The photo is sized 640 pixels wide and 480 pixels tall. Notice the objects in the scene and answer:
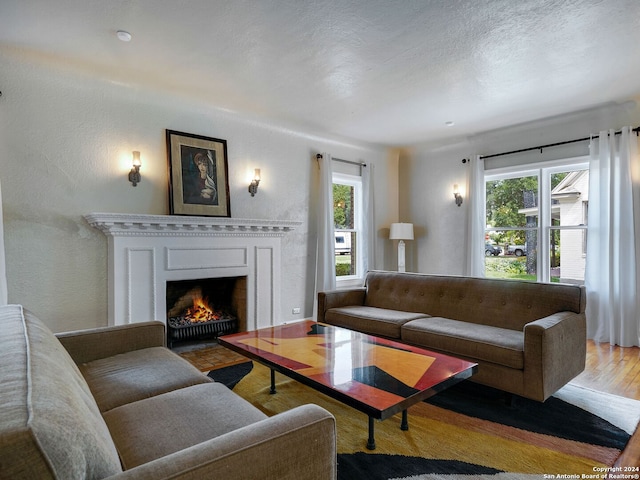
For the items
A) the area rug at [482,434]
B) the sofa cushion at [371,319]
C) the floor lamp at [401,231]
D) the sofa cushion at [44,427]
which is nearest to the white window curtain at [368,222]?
the floor lamp at [401,231]

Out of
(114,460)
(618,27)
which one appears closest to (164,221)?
(114,460)

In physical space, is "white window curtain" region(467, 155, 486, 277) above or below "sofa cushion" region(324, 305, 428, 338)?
above

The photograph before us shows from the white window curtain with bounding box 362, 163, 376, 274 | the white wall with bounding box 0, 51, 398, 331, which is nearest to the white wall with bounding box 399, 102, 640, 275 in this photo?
the white window curtain with bounding box 362, 163, 376, 274

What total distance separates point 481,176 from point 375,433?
4.21 meters

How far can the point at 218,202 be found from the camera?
4188 millimetres

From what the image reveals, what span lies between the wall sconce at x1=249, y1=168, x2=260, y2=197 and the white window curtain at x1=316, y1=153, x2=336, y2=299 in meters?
0.96

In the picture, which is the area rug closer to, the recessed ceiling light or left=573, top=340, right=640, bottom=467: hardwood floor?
left=573, top=340, right=640, bottom=467: hardwood floor

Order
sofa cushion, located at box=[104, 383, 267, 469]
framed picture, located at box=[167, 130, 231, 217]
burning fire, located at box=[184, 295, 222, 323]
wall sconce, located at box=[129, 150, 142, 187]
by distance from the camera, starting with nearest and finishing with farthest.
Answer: sofa cushion, located at box=[104, 383, 267, 469] → wall sconce, located at box=[129, 150, 142, 187] → framed picture, located at box=[167, 130, 231, 217] → burning fire, located at box=[184, 295, 222, 323]

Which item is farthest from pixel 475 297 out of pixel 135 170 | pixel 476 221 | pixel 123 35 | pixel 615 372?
pixel 123 35

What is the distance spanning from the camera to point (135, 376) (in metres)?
1.81

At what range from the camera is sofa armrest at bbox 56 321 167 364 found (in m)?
2.06

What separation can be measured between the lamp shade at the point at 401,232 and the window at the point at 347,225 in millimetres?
505

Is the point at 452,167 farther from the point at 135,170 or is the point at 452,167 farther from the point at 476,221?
the point at 135,170

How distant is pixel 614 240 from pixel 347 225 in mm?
3272
